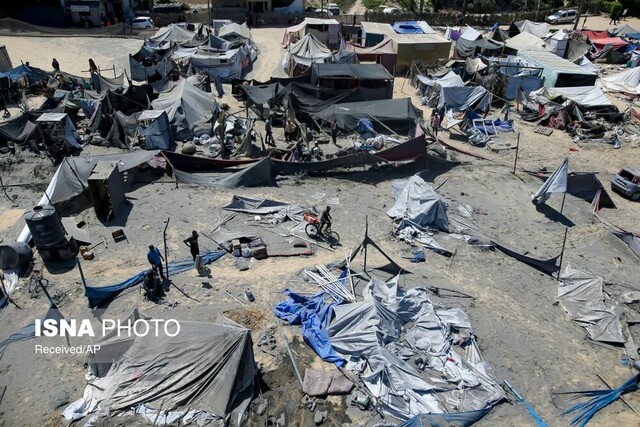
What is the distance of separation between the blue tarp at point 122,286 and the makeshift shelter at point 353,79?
1530 cm

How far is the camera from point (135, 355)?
33.6 ft

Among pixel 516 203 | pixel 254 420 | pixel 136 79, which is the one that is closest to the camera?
pixel 254 420

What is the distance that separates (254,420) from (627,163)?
2263cm

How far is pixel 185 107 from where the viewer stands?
79.1 ft

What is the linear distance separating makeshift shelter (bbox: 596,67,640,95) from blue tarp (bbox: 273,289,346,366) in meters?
30.2

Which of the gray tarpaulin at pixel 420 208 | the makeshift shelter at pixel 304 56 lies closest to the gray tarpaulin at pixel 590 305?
the gray tarpaulin at pixel 420 208

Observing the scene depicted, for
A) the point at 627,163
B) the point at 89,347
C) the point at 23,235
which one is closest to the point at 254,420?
the point at 89,347

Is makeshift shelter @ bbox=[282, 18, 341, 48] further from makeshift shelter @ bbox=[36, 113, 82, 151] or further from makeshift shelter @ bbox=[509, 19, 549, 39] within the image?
makeshift shelter @ bbox=[36, 113, 82, 151]

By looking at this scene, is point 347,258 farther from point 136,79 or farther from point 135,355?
point 136,79

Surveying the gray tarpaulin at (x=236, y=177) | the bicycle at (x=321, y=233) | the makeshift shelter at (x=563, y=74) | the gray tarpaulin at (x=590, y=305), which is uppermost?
the makeshift shelter at (x=563, y=74)

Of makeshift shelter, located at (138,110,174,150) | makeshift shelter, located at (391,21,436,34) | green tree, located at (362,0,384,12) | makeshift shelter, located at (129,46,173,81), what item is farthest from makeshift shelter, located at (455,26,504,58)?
makeshift shelter, located at (138,110,174,150)

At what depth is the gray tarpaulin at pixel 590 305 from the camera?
1281 cm

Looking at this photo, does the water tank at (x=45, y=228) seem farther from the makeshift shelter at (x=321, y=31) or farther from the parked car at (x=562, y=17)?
the parked car at (x=562, y=17)

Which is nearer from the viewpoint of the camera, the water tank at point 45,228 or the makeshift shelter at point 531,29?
the water tank at point 45,228
